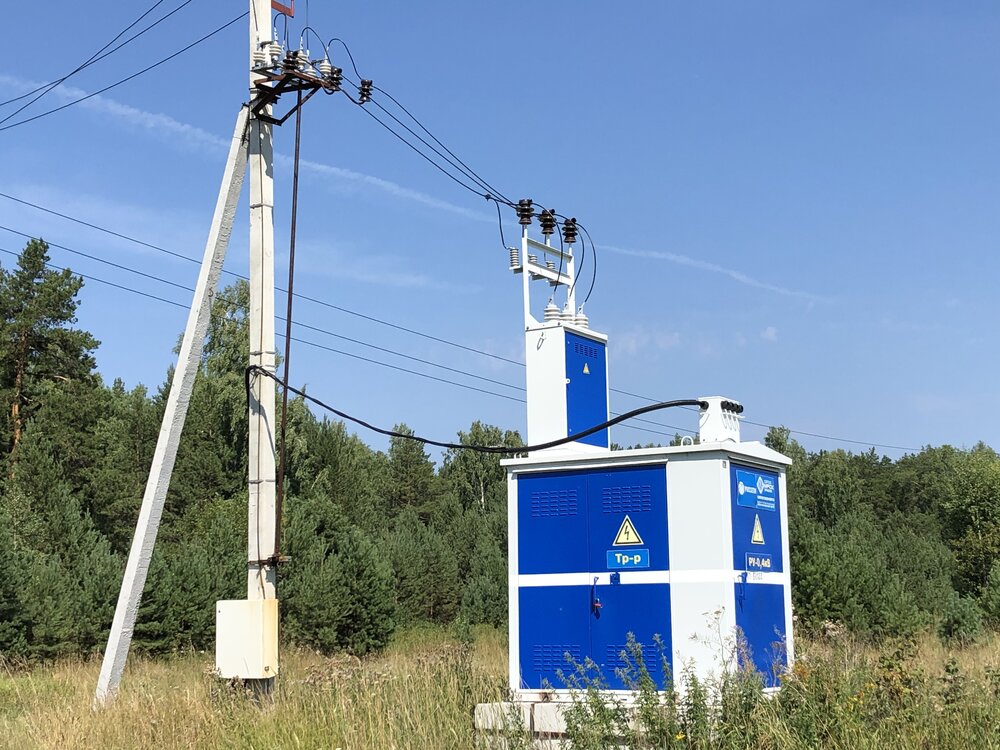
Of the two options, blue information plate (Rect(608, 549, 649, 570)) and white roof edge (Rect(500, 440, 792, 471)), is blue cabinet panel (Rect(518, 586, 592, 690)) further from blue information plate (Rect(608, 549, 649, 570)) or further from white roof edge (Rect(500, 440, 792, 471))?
white roof edge (Rect(500, 440, 792, 471))

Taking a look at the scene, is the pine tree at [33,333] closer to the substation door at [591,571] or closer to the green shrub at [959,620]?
the green shrub at [959,620]

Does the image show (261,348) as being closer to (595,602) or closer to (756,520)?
(595,602)

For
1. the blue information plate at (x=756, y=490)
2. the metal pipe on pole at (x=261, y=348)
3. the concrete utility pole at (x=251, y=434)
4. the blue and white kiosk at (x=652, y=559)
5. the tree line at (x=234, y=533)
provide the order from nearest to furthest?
the blue and white kiosk at (x=652, y=559), the blue information plate at (x=756, y=490), the concrete utility pole at (x=251, y=434), the metal pipe on pole at (x=261, y=348), the tree line at (x=234, y=533)

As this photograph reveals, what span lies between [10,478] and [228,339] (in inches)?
485

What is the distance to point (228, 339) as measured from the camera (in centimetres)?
5069

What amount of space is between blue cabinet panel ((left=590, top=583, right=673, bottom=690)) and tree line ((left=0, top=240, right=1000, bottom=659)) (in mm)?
14535

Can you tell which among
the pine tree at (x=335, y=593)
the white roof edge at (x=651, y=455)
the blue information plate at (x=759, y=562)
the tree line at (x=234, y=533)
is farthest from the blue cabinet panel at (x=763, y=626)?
the pine tree at (x=335, y=593)

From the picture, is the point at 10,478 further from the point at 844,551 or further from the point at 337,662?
the point at 337,662

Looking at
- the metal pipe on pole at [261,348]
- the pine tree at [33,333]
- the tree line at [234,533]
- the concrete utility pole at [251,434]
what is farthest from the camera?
the pine tree at [33,333]

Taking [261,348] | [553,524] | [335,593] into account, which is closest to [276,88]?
[261,348]

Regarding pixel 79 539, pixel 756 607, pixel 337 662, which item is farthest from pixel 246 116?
pixel 79 539

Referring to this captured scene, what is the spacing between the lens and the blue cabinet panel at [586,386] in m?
11.0

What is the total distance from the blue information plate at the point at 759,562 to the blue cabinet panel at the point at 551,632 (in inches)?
54.9

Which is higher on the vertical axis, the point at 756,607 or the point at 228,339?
the point at 228,339
